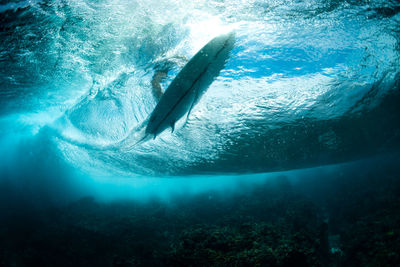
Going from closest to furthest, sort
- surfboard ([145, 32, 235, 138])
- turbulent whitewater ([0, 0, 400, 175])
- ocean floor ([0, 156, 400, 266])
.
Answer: surfboard ([145, 32, 235, 138])
turbulent whitewater ([0, 0, 400, 175])
ocean floor ([0, 156, 400, 266])

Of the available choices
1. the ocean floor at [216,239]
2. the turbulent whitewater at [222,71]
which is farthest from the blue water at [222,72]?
the ocean floor at [216,239]

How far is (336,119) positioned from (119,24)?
1353 cm

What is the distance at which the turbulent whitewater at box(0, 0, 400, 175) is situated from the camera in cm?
465

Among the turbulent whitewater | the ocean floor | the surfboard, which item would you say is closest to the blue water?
the turbulent whitewater

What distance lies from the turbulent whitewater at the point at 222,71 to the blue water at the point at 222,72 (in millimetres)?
37

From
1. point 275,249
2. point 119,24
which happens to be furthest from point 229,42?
point 275,249

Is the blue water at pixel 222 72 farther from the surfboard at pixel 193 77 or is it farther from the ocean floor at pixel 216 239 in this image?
the ocean floor at pixel 216 239

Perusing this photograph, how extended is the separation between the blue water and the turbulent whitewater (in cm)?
4

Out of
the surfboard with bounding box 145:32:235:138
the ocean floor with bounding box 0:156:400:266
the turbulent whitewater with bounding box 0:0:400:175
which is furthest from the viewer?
the ocean floor with bounding box 0:156:400:266

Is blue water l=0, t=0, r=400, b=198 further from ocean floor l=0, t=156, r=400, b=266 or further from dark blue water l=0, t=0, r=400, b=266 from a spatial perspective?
ocean floor l=0, t=156, r=400, b=266

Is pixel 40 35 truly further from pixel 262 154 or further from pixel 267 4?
pixel 262 154

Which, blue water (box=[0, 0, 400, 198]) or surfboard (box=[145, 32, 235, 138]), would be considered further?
blue water (box=[0, 0, 400, 198])

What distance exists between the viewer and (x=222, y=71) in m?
6.15

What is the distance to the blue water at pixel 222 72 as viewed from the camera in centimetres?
467
